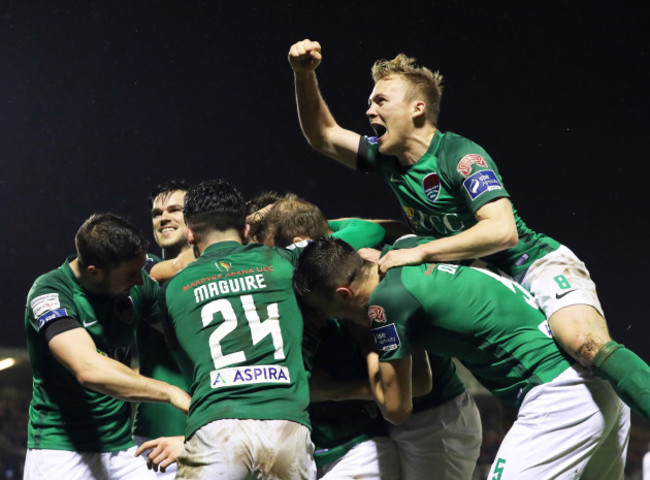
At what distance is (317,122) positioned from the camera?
3.31 metres

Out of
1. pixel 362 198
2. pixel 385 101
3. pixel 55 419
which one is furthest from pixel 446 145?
pixel 362 198

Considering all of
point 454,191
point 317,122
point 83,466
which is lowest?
point 83,466

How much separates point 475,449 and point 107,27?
503cm

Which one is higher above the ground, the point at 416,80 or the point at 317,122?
the point at 416,80

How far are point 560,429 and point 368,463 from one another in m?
0.66

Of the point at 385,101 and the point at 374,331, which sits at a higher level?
the point at 385,101

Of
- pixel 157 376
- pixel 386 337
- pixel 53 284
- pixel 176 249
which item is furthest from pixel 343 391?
pixel 176 249

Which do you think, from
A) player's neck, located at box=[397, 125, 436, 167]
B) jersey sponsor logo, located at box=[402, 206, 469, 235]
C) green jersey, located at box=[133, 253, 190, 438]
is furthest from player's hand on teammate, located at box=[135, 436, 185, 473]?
player's neck, located at box=[397, 125, 436, 167]

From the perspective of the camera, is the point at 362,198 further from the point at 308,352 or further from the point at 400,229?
the point at 308,352

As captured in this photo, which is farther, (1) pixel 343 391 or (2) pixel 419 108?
(2) pixel 419 108

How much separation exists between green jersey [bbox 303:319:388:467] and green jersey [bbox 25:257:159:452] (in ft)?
2.86

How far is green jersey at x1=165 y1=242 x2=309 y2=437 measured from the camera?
2475 mm

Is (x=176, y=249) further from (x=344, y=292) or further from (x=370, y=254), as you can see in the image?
(x=344, y=292)

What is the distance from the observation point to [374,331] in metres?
2.58
